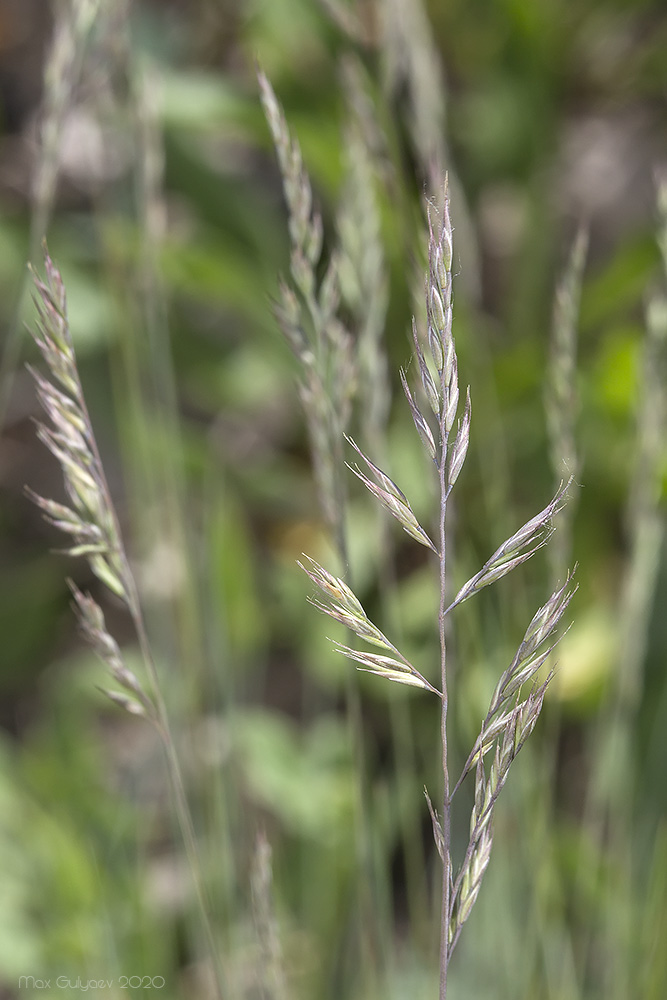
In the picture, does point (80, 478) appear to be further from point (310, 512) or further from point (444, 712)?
point (310, 512)

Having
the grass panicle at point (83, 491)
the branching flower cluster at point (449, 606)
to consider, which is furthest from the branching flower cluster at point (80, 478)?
the branching flower cluster at point (449, 606)

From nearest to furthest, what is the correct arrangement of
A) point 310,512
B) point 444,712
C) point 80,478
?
point 444,712 → point 80,478 → point 310,512

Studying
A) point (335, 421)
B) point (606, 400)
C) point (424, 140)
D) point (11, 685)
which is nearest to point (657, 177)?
point (424, 140)

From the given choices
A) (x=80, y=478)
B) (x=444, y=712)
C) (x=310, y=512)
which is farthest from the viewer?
(x=310, y=512)

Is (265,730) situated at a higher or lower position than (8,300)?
lower

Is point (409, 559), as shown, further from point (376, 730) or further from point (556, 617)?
point (556, 617)

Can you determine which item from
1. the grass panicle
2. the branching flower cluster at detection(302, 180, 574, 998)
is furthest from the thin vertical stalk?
the grass panicle

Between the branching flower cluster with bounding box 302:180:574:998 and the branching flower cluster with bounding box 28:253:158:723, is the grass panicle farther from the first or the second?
the branching flower cluster with bounding box 302:180:574:998

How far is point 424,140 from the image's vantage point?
20.2 inches

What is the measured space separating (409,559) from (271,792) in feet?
1.45

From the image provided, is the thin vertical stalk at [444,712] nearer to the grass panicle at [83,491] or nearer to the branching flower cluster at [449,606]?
the branching flower cluster at [449,606]

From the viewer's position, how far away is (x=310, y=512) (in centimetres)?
120

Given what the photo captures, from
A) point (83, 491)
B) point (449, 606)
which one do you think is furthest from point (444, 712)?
point (83, 491)

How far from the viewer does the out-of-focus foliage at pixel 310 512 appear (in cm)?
64
